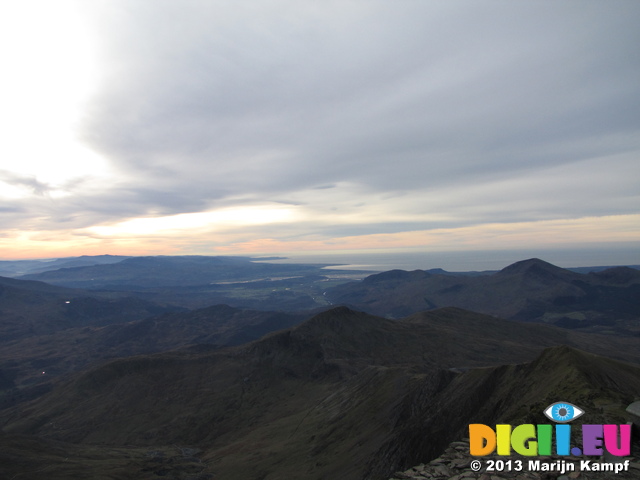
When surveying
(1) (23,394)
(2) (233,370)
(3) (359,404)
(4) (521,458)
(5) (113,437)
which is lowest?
(1) (23,394)

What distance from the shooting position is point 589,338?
138m

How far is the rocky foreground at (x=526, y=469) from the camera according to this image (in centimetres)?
1259

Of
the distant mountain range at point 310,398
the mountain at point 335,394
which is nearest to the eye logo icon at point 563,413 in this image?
the distant mountain range at point 310,398

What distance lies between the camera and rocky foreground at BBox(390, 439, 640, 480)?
12594 millimetres

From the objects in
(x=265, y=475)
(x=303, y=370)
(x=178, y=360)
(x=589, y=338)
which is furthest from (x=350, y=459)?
(x=589, y=338)

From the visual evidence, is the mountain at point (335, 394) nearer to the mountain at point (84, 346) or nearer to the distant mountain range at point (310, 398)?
the distant mountain range at point (310, 398)

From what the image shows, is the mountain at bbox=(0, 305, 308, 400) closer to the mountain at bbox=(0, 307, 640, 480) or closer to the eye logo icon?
the mountain at bbox=(0, 307, 640, 480)

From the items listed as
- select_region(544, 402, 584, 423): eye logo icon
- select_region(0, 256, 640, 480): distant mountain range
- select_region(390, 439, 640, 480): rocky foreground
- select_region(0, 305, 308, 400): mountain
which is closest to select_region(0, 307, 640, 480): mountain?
select_region(0, 256, 640, 480): distant mountain range

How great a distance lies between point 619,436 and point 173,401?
88242mm

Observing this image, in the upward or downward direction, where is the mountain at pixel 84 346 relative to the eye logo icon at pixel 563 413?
downward

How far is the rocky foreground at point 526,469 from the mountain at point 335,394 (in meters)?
5.53

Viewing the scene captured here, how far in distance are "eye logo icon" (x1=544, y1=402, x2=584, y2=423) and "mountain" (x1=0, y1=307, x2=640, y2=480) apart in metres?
0.94

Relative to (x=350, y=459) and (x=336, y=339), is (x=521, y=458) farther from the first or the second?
(x=336, y=339)

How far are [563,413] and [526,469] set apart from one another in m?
6.71
